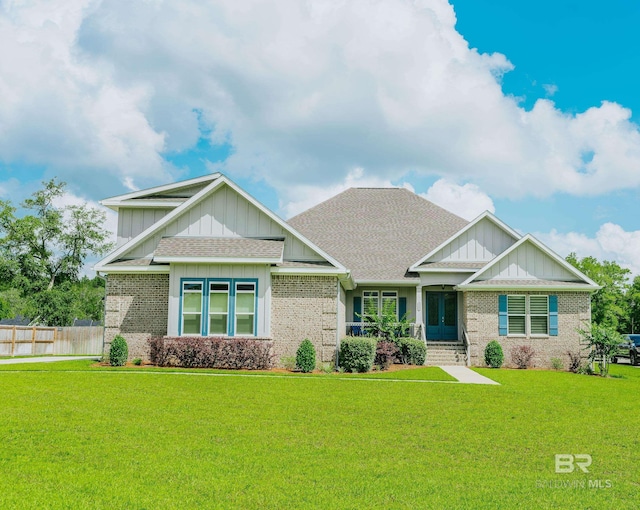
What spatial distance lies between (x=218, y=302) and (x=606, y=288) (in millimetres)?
56254

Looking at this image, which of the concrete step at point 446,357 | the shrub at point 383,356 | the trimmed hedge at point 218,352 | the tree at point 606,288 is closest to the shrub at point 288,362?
the trimmed hedge at point 218,352

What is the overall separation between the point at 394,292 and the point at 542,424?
1635 centimetres

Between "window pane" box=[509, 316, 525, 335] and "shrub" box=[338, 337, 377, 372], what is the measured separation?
6917 mm

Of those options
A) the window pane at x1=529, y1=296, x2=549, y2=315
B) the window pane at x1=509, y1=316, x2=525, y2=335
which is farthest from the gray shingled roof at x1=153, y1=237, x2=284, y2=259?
the window pane at x1=529, y1=296, x2=549, y2=315

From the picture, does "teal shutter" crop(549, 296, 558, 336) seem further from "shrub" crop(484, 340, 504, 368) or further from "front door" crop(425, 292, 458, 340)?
"front door" crop(425, 292, 458, 340)

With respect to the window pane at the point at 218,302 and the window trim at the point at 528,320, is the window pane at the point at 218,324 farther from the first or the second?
the window trim at the point at 528,320

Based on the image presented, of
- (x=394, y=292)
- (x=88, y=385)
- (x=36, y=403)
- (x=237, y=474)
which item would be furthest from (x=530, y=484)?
(x=394, y=292)

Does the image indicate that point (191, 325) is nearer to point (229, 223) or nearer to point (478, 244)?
point (229, 223)

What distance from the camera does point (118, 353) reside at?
19.8 meters

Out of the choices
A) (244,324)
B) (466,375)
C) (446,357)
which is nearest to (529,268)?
(446,357)

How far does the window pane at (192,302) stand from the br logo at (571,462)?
14006 mm

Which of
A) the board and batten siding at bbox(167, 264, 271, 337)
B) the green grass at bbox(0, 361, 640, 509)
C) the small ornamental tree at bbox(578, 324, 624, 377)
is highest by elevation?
the board and batten siding at bbox(167, 264, 271, 337)

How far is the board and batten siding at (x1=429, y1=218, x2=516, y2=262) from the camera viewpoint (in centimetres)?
2620

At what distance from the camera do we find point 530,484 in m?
7.01
